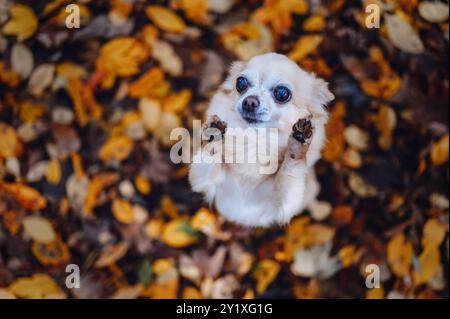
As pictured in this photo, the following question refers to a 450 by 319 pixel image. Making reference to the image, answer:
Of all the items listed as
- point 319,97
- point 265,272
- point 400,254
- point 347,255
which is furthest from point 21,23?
point 400,254

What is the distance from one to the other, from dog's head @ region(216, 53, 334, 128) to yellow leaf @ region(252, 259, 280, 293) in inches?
14.6

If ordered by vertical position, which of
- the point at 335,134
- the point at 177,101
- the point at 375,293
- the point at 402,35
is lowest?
the point at 375,293

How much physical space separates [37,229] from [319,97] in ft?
2.28

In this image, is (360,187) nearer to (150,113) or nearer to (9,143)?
(150,113)

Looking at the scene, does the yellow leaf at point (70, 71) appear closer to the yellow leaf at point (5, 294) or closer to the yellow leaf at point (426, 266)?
the yellow leaf at point (5, 294)

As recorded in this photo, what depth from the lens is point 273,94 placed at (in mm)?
838

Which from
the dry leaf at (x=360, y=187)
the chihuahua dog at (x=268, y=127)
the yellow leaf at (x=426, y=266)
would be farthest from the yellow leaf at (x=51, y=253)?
the yellow leaf at (x=426, y=266)

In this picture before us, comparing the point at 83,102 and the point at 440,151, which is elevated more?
the point at 83,102

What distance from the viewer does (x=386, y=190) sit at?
3.56 feet

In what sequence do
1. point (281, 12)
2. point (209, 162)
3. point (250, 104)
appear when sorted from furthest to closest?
point (281, 12) < point (209, 162) < point (250, 104)

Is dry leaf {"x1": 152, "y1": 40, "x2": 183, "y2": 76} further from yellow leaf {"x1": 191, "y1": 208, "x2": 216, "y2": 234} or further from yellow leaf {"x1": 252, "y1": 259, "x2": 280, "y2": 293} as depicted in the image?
yellow leaf {"x1": 252, "y1": 259, "x2": 280, "y2": 293}

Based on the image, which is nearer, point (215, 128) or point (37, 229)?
point (215, 128)

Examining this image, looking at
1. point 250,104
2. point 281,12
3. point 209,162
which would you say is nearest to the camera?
point 250,104

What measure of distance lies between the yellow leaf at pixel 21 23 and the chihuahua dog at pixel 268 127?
0.47m
